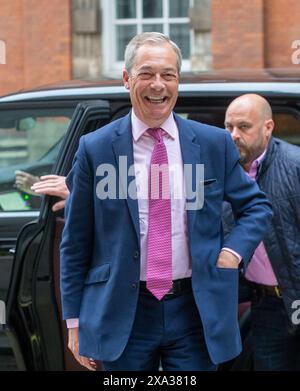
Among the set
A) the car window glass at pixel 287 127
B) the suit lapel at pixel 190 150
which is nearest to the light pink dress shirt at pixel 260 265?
the car window glass at pixel 287 127

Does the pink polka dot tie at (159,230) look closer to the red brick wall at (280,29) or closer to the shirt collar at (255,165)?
the shirt collar at (255,165)

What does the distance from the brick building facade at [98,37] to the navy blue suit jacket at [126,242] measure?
910cm

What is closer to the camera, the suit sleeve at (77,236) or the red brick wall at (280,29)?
the suit sleeve at (77,236)

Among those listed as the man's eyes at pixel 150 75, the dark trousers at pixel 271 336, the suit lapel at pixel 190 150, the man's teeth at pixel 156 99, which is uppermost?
the man's eyes at pixel 150 75

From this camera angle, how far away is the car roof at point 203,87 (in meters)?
4.35

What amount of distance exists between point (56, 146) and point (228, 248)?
1.55 meters

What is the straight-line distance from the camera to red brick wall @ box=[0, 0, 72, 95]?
12828mm

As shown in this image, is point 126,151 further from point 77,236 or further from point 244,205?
point 244,205

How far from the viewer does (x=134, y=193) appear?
3258mm

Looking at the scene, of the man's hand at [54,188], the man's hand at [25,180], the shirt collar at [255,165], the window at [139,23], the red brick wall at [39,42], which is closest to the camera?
the shirt collar at [255,165]

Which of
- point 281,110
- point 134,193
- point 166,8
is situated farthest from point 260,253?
point 166,8

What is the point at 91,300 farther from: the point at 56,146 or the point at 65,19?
the point at 65,19
